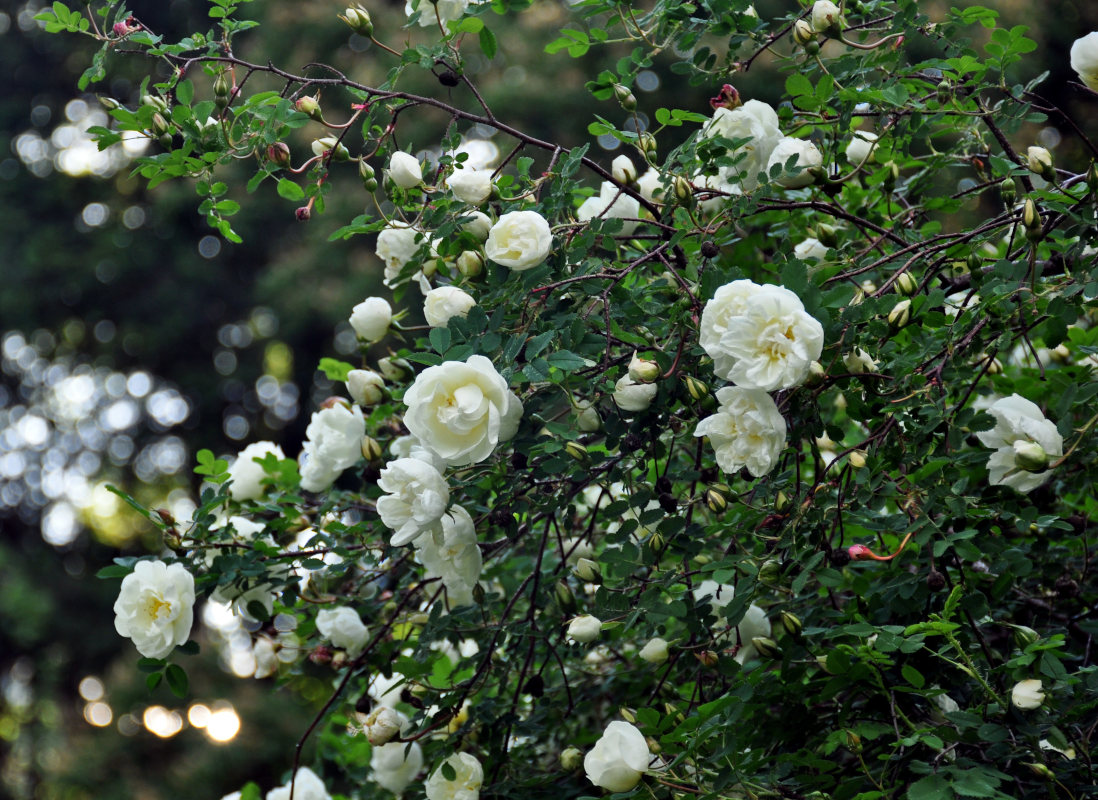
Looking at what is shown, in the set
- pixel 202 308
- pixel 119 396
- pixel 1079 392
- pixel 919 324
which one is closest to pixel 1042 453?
pixel 1079 392

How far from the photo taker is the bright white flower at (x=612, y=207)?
1.41 metres

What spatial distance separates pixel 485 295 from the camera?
3.89 ft

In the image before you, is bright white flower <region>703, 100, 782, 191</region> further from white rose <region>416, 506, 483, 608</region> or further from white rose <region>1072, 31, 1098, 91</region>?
white rose <region>416, 506, 483, 608</region>

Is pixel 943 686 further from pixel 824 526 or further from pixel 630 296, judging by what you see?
pixel 630 296

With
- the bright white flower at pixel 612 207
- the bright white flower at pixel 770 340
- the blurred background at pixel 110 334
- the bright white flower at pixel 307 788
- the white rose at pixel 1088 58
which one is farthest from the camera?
the blurred background at pixel 110 334

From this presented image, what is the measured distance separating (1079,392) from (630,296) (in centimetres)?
50

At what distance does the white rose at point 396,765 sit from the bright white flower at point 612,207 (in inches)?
32.0

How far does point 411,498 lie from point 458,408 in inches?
5.1

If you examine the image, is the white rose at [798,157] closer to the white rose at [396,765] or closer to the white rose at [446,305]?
the white rose at [446,305]

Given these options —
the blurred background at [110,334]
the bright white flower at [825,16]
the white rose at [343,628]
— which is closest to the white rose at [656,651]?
the white rose at [343,628]

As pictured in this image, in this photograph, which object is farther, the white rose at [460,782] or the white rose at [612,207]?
the white rose at [612,207]

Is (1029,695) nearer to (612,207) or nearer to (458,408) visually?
(458,408)

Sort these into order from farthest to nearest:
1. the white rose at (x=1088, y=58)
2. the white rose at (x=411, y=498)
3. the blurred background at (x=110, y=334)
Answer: the blurred background at (x=110, y=334) → the white rose at (x=1088, y=58) → the white rose at (x=411, y=498)

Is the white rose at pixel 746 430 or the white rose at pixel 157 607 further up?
the white rose at pixel 746 430
